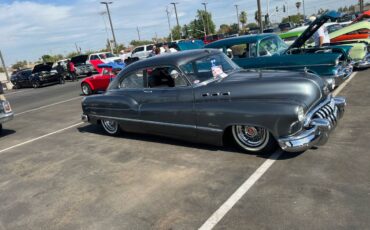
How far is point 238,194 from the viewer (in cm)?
399

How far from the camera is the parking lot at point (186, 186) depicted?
3.54 m

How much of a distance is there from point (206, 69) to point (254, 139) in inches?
57.3

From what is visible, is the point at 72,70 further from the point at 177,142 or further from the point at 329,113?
the point at 329,113

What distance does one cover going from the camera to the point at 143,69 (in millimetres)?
6195

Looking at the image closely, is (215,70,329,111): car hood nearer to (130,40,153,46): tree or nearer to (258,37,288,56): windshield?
(258,37,288,56): windshield

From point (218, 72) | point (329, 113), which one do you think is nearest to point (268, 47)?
point (218, 72)

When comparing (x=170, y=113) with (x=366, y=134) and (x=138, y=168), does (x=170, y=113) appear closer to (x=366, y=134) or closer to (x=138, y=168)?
(x=138, y=168)

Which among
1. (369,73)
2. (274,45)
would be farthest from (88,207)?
(369,73)

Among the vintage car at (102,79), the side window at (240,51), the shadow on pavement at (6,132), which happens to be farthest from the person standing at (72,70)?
the side window at (240,51)

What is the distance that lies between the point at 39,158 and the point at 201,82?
3444 millimetres

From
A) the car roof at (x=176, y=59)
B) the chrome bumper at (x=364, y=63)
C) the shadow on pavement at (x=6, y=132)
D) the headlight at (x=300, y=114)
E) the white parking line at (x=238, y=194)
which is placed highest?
the car roof at (x=176, y=59)

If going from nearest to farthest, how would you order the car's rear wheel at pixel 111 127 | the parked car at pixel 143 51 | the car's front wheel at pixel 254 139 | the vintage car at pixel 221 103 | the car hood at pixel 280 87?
the vintage car at pixel 221 103 → the car hood at pixel 280 87 → the car's front wheel at pixel 254 139 → the car's rear wheel at pixel 111 127 → the parked car at pixel 143 51

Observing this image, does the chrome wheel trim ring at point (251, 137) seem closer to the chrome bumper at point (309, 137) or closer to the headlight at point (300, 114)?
the chrome bumper at point (309, 137)

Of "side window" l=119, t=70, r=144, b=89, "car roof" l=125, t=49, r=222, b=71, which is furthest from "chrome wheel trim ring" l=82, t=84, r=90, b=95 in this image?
"car roof" l=125, t=49, r=222, b=71
